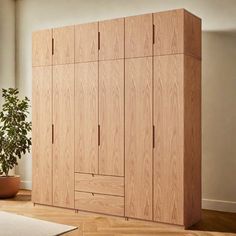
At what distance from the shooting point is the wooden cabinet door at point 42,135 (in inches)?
194

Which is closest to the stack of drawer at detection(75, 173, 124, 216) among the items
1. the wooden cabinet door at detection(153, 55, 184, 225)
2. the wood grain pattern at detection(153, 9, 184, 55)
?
the wooden cabinet door at detection(153, 55, 184, 225)

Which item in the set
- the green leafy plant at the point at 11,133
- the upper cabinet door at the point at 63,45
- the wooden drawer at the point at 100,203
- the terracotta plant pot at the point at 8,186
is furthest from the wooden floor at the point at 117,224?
the upper cabinet door at the point at 63,45

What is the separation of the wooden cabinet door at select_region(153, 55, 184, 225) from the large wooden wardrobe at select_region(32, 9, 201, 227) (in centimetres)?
1

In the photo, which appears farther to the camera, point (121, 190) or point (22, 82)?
point (22, 82)

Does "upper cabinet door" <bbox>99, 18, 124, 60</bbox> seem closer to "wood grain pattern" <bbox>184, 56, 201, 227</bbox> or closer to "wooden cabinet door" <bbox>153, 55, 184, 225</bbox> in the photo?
"wooden cabinet door" <bbox>153, 55, 184, 225</bbox>

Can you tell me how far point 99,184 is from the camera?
452cm

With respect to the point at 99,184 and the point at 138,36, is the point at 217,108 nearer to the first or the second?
the point at 138,36

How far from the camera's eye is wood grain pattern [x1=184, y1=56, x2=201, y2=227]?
13.4 ft

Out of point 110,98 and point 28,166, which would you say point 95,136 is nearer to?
point 110,98

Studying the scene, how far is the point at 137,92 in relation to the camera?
430 centimetres

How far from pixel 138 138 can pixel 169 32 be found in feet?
3.71

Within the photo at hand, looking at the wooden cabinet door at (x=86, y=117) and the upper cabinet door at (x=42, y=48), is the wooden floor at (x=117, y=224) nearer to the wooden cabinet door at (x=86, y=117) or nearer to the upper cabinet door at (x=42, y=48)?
the wooden cabinet door at (x=86, y=117)

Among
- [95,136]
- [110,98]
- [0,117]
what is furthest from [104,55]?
[0,117]

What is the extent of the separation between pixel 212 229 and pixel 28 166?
3.18 metres
